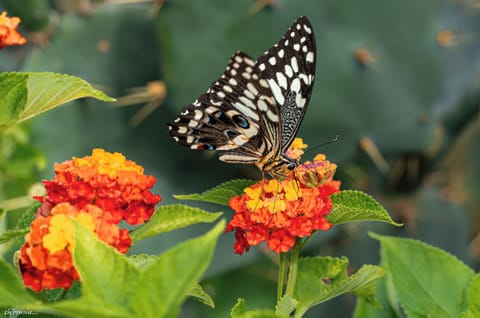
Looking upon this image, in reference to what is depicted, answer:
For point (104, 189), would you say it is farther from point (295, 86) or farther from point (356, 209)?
point (295, 86)

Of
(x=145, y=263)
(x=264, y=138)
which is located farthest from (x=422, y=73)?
(x=145, y=263)

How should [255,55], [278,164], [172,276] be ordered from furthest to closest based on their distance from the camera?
[255,55], [278,164], [172,276]

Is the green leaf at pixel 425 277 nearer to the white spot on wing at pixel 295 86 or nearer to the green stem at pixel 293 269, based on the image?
the green stem at pixel 293 269

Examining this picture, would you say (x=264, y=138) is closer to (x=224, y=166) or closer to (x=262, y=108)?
(x=262, y=108)

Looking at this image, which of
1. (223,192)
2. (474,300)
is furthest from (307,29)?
(474,300)

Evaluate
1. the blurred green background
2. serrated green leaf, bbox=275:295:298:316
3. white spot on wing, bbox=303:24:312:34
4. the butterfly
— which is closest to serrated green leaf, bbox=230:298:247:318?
serrated green leaf, bbox=275:295:298:316

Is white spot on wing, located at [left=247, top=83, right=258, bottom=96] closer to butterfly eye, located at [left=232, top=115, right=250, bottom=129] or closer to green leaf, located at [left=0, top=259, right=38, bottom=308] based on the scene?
butterfly eye, located at [left=232, top=115, right=250, bottom=129]
